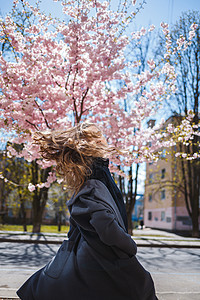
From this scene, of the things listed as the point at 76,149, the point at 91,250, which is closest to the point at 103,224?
the point at 91,250

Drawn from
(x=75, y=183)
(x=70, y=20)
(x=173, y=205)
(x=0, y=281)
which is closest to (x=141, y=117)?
(x=70, y=20)

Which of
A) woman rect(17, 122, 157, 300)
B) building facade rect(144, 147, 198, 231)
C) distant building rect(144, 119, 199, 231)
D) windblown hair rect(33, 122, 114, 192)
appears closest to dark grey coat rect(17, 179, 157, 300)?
woman rect(17, 122, 157, 300)

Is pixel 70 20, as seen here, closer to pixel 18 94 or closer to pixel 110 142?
pixel 18 94

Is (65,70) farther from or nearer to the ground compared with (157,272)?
farther from the ground

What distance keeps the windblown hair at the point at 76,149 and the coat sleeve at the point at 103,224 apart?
26 cm

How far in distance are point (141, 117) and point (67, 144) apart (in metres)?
7.79

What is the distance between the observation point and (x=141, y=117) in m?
9.98

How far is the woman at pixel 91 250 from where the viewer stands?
82.1 inches

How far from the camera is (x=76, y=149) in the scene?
242cm

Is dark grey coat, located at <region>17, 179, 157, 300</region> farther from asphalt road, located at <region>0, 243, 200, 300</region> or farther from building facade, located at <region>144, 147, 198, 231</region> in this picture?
building facade, located at <region>144, 147, 198, 231</region>

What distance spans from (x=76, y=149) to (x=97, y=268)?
0.90m

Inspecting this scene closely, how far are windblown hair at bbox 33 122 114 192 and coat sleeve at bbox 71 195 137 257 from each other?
0.26 m

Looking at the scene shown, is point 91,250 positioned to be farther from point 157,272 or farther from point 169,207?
point 169,207

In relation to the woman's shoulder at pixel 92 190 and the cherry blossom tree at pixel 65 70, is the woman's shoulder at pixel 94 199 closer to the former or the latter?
the woman's shoulder at pixel 92 190
